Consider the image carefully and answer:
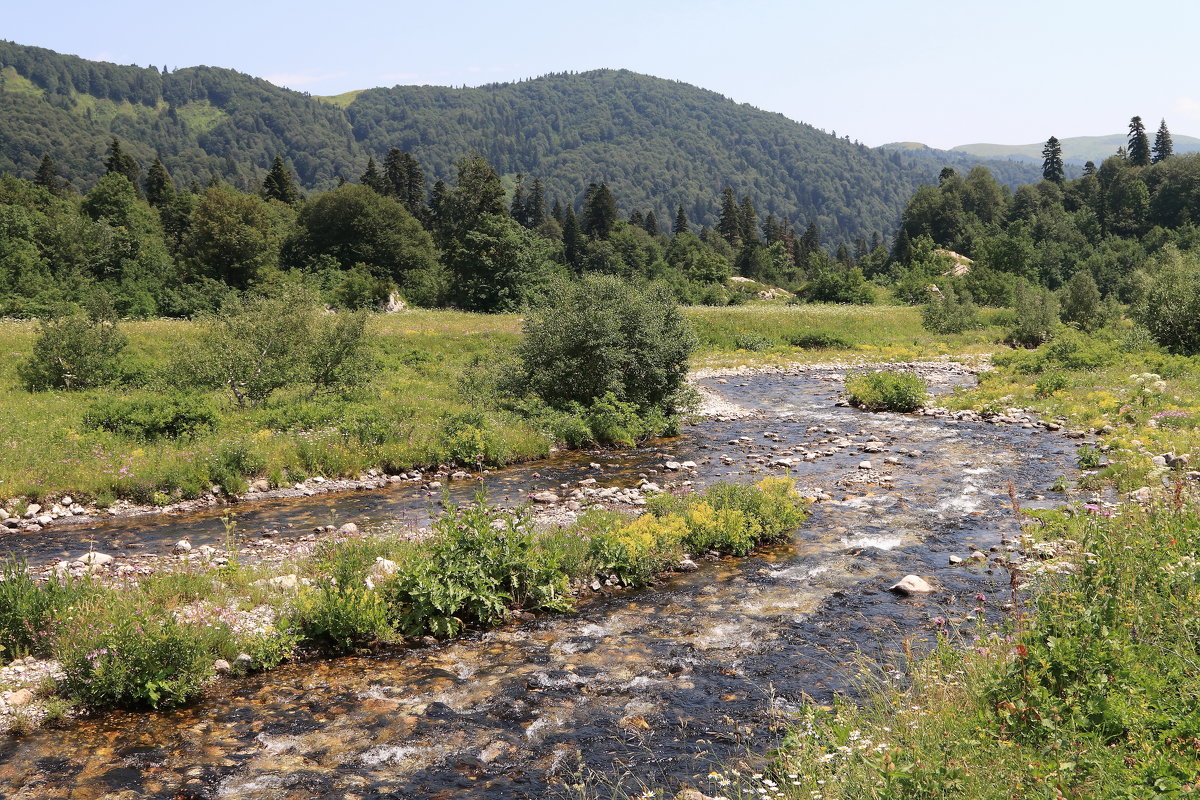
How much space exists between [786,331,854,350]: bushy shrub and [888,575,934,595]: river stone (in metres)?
46.9

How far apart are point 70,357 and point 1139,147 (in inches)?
6014

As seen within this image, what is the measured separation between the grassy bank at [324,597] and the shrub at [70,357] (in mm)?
17722

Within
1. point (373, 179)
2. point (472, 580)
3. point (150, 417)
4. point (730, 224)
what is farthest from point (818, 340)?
point (730, 224)

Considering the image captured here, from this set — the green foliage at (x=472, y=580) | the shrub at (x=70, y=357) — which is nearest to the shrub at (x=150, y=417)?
the shrub at (x=70, y=357)

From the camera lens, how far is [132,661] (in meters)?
8.58

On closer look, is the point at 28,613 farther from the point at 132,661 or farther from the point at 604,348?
the point at 604,348

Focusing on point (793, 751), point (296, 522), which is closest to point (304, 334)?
point (296, 522)

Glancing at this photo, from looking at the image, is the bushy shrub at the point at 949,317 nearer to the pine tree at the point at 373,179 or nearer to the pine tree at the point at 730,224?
the pine tree at the point at 373,179

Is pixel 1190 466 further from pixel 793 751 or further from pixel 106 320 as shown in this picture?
pixel 106 320

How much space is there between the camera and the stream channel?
23.8 feet

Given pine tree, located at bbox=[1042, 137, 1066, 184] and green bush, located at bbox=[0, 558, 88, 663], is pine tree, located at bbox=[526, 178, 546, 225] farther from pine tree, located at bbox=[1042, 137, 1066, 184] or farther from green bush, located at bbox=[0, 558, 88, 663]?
green bush, located at bbox=[0, 558, 88, 663]

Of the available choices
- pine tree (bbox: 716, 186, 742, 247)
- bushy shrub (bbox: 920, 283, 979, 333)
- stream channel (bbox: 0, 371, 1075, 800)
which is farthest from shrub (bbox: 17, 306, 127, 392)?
pine tree (bbox: 716, 186, 742, 247)

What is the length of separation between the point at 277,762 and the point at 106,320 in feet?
85.2

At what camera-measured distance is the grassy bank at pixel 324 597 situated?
8.68 metres
